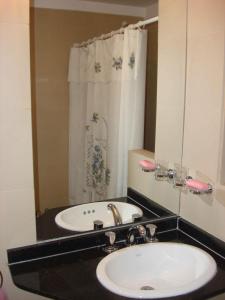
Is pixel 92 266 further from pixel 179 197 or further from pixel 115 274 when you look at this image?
pixel 179 197

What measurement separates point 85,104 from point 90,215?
1.83ft

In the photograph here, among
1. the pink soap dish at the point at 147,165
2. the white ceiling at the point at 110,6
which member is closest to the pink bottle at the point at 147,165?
the pink soap dish at the point at 147,165

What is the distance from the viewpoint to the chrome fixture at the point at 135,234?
1.60 meters

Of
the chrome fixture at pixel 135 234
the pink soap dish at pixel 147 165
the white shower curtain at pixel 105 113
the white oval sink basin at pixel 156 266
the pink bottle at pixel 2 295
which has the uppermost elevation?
the white shower curtain at pixel 105 113

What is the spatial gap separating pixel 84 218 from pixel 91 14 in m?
0.99

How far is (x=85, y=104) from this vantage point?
1.69 metres

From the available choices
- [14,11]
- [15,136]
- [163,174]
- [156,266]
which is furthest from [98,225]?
[14,11]

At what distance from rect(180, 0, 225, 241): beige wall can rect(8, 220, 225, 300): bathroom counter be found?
0.12 m

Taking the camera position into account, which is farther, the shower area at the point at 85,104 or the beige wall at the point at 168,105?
the beige wall at the point at 168,105

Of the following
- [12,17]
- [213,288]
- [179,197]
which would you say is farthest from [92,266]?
[12,17]

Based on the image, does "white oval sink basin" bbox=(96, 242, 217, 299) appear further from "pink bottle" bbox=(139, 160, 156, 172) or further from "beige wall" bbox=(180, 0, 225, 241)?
"pink bottle" bbox=(139, 160, 156, 172)

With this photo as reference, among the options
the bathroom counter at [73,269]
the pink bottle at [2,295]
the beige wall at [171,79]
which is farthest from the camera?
the beige wall at [171,79]

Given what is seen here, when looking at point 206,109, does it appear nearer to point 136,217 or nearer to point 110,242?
point 136,217

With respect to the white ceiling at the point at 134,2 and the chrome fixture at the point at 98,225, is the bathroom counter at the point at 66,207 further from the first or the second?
the white ceiling at the point at 134,2
